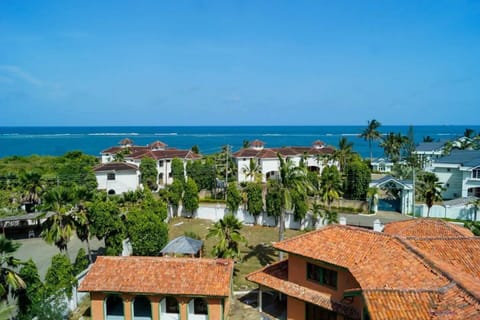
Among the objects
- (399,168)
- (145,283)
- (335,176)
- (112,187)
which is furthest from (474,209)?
(112,187)

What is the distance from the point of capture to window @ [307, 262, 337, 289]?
20219 mm

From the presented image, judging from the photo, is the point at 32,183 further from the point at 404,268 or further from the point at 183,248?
the point at 404,268

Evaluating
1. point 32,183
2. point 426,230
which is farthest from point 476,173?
point 32,183

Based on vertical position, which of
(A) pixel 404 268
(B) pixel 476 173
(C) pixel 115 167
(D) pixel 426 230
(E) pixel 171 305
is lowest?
(E) pixel 171 305

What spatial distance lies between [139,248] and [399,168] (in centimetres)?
5288

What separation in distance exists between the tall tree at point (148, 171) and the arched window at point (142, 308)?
125 ft

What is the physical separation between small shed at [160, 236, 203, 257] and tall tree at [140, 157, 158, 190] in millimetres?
31653

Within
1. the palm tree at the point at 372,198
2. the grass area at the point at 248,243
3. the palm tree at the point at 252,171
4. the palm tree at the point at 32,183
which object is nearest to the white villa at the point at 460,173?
the palm tree at the point at 372,198

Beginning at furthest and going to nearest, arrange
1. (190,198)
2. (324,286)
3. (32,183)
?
(190,198), (32,183), (324,286)

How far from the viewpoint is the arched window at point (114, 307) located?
22.4 meters

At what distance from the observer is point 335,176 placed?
44875mm

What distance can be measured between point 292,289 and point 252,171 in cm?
4186

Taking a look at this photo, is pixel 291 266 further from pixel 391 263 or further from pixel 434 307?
pixel 434 307

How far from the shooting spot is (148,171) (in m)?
61.0
